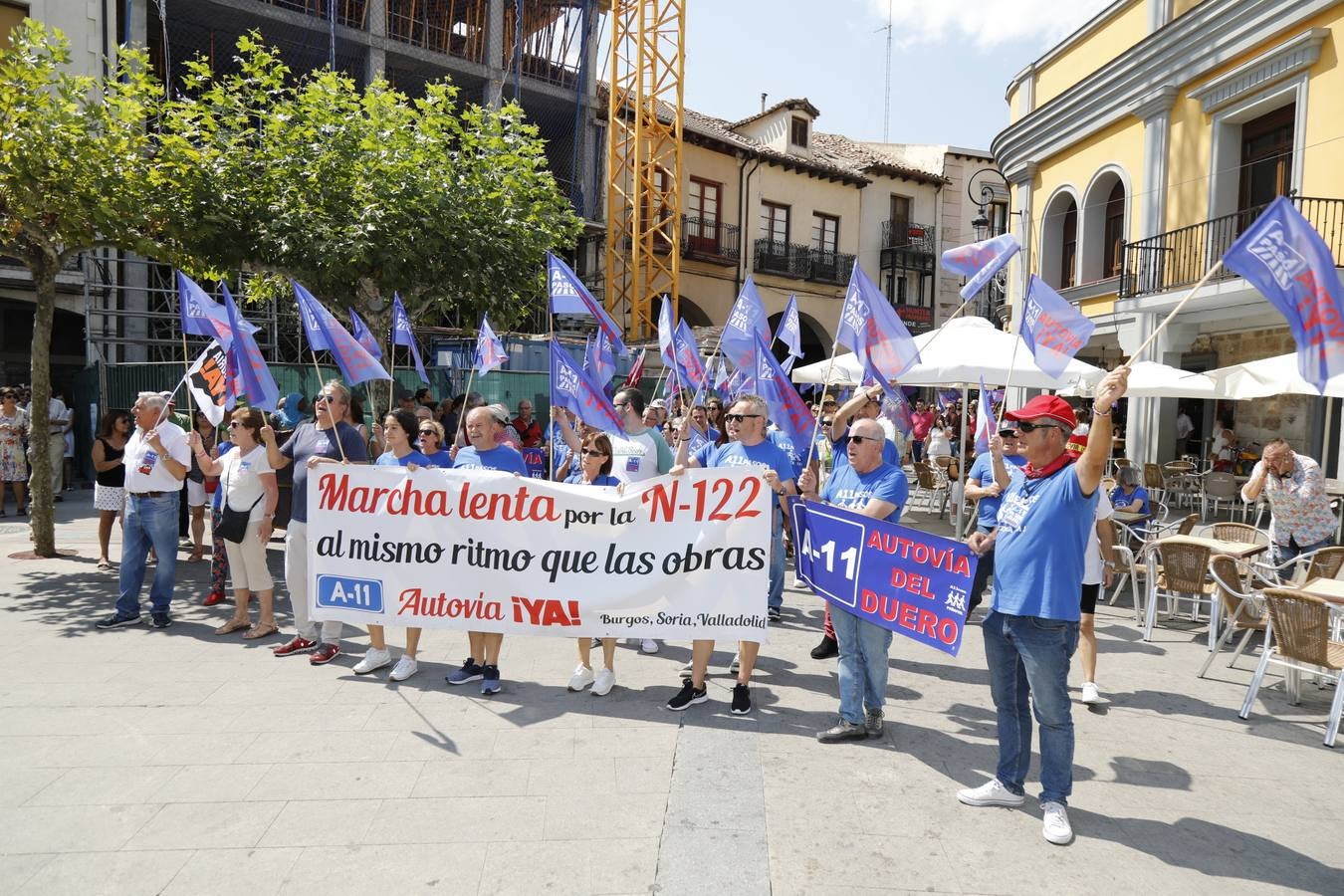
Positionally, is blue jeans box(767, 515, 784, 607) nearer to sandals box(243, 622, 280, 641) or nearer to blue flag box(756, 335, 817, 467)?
blue flag box(756, 335, 817, 467)

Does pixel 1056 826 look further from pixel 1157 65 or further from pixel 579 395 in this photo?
pixel 1157 65

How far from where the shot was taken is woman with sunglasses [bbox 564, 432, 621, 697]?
5281mm

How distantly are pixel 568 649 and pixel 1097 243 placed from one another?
1530 centimetres

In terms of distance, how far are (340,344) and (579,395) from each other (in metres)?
1.74

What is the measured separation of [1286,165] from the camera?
1311 centimetres

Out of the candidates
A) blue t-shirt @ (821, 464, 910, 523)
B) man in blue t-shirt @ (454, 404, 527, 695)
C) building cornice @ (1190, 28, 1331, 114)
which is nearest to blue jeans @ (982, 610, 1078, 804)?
blue t-shirt @ (821, 464, 910, 523)

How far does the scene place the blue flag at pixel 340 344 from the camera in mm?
6113

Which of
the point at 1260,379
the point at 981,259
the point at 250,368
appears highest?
the point at 981,259

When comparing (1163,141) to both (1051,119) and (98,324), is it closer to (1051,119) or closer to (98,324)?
(1051,119)

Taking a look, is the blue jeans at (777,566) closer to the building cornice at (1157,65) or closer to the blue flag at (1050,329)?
the blue flag at (1050,329)

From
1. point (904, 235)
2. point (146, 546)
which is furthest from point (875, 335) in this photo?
point (904, 235)

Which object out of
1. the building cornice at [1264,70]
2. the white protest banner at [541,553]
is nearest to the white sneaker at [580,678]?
the white protest banner at [541,553]

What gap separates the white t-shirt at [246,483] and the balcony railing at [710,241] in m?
21.6

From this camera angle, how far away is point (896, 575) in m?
4.48
